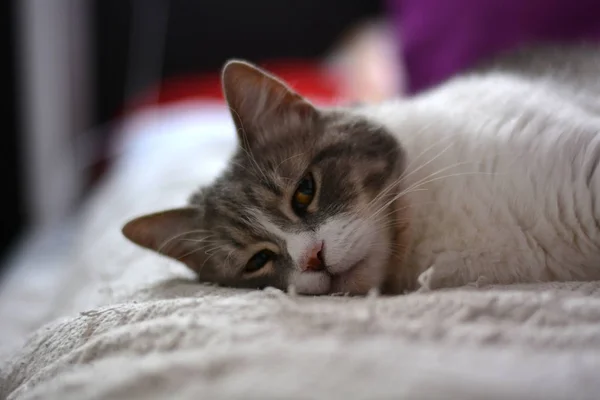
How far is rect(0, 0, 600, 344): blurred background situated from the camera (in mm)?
3518

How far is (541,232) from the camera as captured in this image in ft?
3.79

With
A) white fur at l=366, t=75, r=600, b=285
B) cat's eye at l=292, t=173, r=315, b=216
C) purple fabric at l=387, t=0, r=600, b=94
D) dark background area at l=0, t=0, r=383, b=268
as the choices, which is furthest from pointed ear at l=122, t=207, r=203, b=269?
dark background area at l=0, t=0, r=383, b=268

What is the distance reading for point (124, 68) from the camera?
4.25 meters

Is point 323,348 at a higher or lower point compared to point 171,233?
lower

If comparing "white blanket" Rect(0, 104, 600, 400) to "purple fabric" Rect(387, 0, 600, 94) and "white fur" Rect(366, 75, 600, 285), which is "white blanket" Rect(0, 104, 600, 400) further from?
"purple fabric" Rect(387, 0, 600, 94)

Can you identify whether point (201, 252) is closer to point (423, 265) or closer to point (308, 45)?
point (423, 265)

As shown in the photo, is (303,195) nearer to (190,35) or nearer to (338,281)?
(338,281)

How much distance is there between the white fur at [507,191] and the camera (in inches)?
44.8

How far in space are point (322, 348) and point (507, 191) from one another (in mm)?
651

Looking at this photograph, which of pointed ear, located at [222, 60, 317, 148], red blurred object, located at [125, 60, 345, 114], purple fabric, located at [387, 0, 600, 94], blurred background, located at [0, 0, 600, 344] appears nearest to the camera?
pointed ear, located at [222, 60, 317, 148]

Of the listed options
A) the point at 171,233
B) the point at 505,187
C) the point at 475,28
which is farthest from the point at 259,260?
the point at 475,28

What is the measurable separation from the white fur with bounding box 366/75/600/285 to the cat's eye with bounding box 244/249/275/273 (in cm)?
33

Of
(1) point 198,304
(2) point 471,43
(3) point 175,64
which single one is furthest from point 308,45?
(1) point 198,304

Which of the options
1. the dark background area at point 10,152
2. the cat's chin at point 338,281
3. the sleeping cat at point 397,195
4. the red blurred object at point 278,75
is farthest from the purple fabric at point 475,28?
the dark background area at point 10,152
